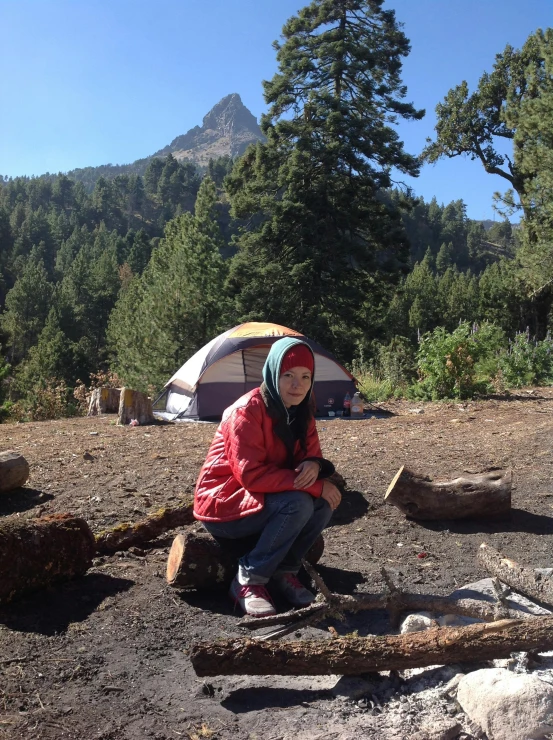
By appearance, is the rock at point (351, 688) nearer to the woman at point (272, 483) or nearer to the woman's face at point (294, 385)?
the woman at point (272, 483)

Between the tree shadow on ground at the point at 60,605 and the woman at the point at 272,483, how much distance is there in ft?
2.18

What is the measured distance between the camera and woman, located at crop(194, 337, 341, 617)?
3.05m

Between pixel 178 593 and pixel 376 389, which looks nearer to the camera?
pixel 178 593

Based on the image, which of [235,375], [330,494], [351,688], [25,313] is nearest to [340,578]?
[330,494]

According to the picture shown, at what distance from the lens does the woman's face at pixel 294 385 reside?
3080mm

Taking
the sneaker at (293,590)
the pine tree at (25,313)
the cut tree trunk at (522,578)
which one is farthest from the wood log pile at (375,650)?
the pine tree at (25,313)

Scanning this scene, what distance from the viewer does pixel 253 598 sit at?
305 cm

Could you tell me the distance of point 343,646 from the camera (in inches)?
90.0

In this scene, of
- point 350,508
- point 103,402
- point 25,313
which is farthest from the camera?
point 25,313

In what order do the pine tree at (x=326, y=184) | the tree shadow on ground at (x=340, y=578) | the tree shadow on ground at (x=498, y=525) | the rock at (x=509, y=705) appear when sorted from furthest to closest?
the pine tree at (x=326, y=184) < the tree shadow on ground at (x=498, y=525) < the tree shadow on ground at (x=340, y=578) < the rock at (x=509, y=705)

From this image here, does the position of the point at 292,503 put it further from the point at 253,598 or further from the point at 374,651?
the point at 374,651

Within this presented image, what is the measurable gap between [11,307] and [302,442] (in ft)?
205

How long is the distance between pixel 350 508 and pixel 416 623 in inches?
85.0

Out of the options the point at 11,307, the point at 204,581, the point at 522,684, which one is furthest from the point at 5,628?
the point at 11,307
